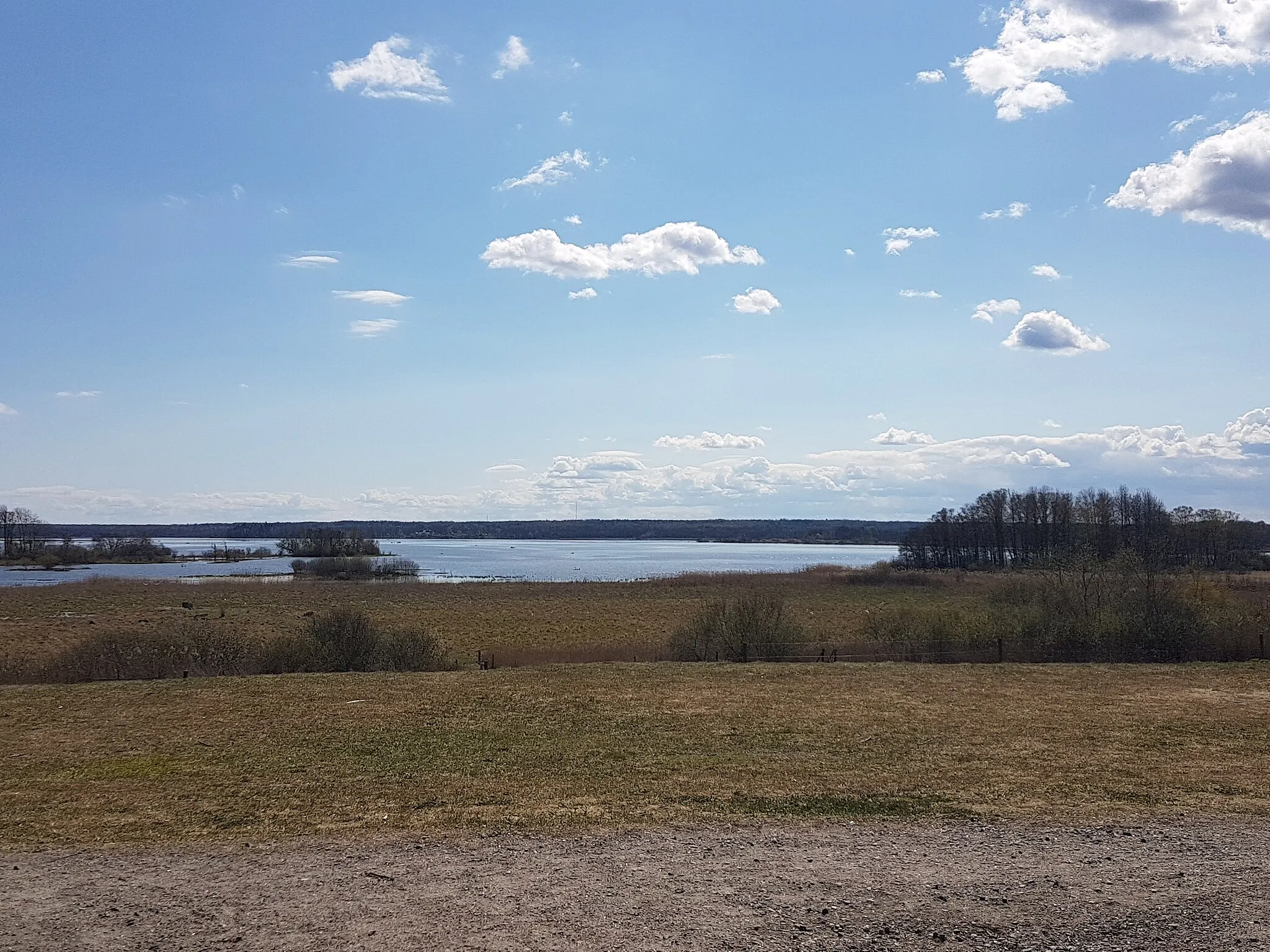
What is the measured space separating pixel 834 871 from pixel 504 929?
2.77m

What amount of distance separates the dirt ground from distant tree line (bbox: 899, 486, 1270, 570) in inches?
2733

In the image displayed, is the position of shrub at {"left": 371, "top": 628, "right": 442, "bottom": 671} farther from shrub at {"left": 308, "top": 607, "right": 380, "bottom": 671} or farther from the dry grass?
the dry grass

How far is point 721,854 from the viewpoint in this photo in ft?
26.7

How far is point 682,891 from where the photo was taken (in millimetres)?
7160

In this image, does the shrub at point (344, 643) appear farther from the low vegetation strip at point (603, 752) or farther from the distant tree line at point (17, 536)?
the distant tree line at point (17, 536)

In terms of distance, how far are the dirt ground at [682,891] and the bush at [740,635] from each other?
56.5ft

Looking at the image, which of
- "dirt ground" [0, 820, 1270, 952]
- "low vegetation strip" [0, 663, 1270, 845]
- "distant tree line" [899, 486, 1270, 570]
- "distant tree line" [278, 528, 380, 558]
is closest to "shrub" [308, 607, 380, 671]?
"low vegetation strip" [0, 663, 1270, 845]

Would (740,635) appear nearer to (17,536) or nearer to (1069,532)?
(1069,532)

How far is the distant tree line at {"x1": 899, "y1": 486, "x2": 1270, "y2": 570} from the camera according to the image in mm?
84938

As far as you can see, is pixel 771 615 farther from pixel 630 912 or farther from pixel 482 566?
pixel 482 566

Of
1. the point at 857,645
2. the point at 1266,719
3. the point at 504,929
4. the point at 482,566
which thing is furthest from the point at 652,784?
the point at 482,566

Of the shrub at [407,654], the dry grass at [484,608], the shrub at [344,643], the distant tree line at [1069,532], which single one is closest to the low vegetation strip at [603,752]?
the shrub at [344,643]

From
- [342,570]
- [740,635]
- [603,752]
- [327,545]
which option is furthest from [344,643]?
[327,545]

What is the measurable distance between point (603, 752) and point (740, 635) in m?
14.8
